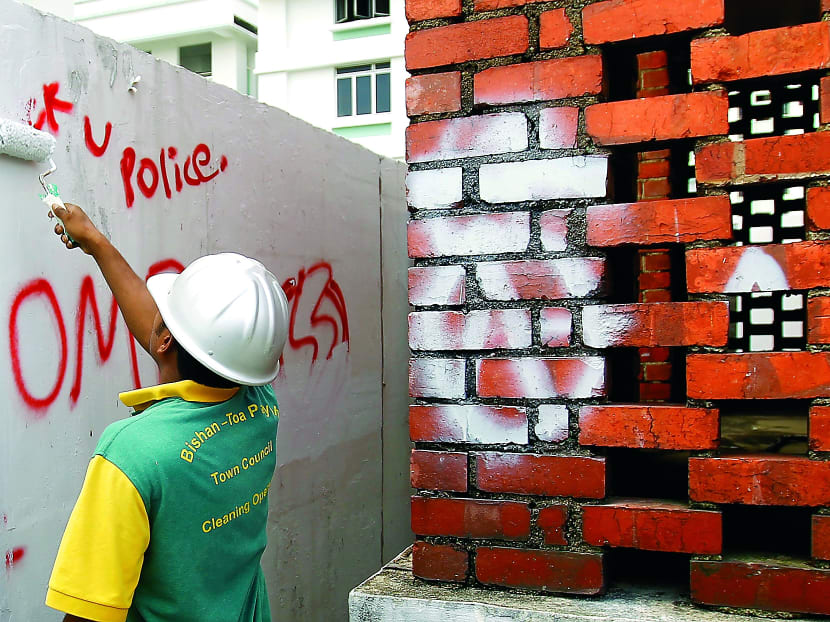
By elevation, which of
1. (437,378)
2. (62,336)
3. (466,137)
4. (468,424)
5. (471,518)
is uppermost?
(466,137)

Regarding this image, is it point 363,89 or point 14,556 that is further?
point 363,89

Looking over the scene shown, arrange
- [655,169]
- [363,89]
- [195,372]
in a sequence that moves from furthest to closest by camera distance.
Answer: [363,89]
[655,169]
[195,372]

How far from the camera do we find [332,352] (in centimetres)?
372

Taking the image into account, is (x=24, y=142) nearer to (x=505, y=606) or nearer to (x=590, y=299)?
(x=590, y=299)

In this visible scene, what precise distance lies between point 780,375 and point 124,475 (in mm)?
1296

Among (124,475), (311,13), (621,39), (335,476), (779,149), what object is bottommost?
(335,476)

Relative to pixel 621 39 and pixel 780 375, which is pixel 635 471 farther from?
pixel 621 39

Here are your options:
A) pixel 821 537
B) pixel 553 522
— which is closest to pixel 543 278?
pixel 553 522

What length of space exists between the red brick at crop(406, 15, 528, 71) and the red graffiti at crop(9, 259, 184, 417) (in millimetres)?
1070

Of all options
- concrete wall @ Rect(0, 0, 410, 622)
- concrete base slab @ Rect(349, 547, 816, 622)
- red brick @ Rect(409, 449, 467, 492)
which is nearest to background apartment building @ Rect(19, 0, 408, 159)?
concrete wall @ Rect(0, 0, 410, 622)

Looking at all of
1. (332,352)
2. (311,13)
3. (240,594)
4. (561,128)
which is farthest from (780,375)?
(311,13)

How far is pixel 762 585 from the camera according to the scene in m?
1.79

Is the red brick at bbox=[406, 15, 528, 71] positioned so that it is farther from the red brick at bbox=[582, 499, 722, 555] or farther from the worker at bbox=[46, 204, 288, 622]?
the red brick at bbox=[582, 499, 722, 555]

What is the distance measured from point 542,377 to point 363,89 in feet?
66.9
